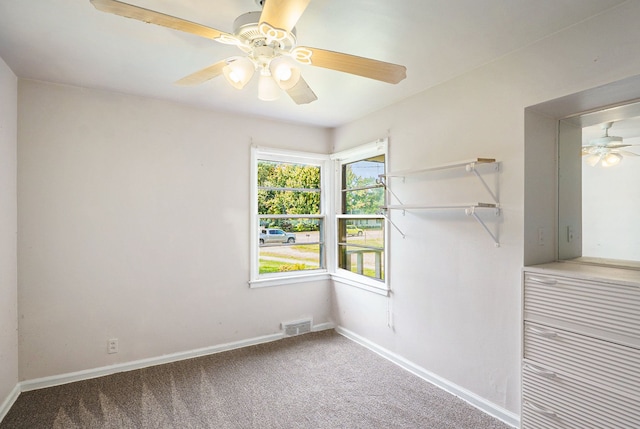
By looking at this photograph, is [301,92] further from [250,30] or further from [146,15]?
[146,15]

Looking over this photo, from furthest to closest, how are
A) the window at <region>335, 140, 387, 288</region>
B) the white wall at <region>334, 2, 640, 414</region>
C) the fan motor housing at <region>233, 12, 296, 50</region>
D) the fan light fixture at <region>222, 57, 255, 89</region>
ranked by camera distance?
the window at <region>335, 140, 387, 288</region>
the white wall at <region>334, 2, 640, 414</region>
the fan light fixture at <region>222, 57, 255, 89</region>
the fan motor housing at <region>233, 12, 296, 50</region>

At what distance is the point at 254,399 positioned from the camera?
245 centimetres

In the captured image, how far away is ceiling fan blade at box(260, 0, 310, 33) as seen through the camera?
1.18 meters

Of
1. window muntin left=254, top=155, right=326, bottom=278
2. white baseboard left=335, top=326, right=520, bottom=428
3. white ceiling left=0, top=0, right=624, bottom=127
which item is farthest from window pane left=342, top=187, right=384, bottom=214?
white baseboard left=335, top=326, right=520, bottom=428

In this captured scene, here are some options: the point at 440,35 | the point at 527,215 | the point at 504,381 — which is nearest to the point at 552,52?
the point at 440,35

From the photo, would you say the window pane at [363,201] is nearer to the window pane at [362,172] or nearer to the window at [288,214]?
the window pane at [362,172]

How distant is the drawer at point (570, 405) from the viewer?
1625 millimetres

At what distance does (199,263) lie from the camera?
3.22m

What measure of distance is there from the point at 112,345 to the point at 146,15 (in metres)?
2.73

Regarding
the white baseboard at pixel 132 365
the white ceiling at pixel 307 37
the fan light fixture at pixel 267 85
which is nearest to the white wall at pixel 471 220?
the white ceiling at pixel 307 37

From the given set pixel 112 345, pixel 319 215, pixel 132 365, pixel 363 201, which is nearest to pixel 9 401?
pixel 112 345

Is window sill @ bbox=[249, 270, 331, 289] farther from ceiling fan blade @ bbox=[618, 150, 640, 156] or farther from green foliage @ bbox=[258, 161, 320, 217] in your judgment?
ceiling fan blade @ bbox=[618, 150, 640, 156]

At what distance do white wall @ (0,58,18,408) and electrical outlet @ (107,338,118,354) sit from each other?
0.60 metres

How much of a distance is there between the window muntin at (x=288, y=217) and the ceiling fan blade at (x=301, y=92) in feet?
5.86
